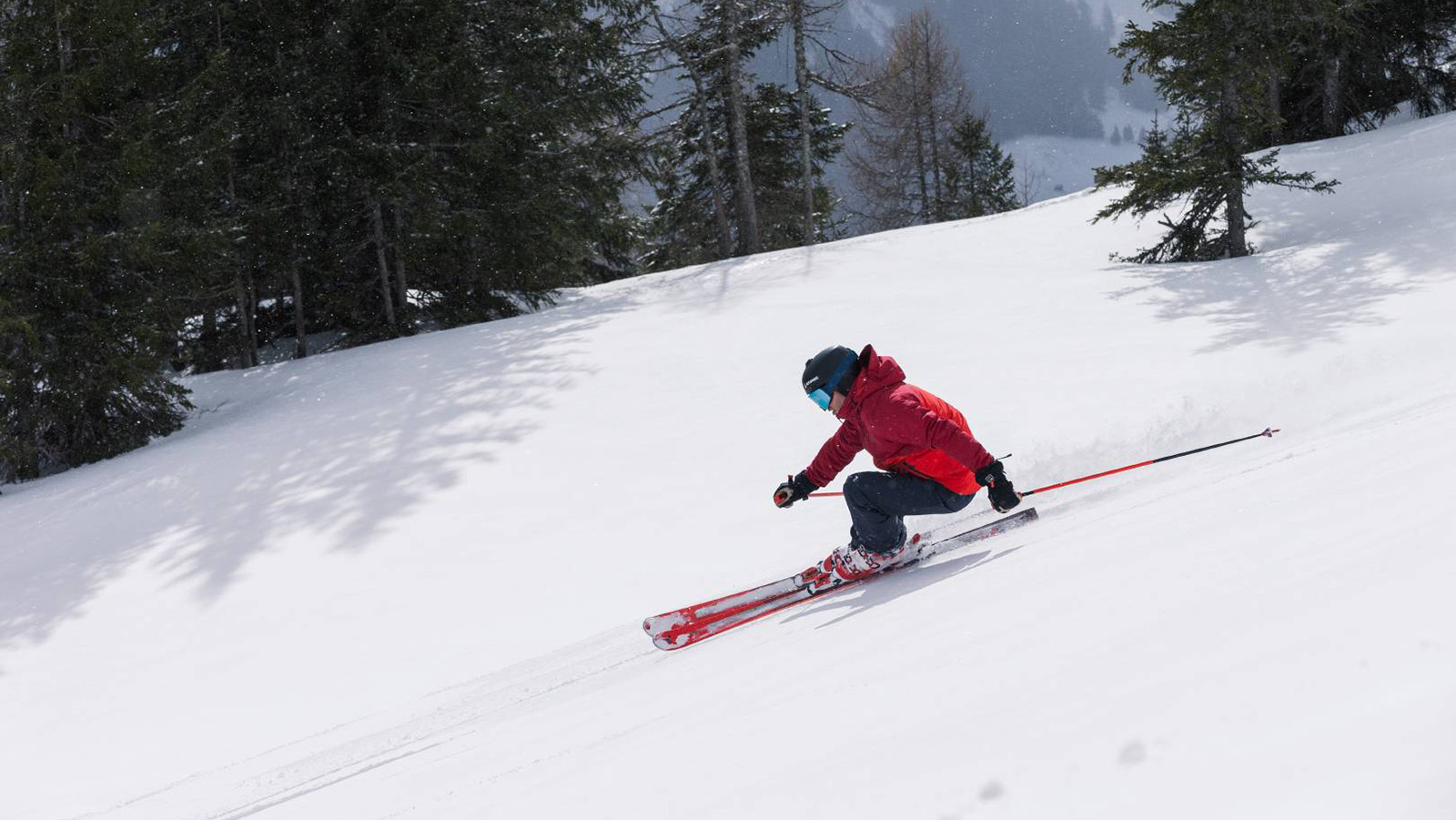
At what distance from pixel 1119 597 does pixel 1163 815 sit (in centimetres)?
135

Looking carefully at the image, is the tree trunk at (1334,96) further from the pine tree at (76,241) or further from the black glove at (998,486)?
the pine tree at (76,241)

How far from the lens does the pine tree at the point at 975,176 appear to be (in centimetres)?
3819

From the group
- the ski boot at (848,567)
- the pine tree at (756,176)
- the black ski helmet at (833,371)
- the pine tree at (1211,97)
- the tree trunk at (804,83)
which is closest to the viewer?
the black ski helmet at (833,371)

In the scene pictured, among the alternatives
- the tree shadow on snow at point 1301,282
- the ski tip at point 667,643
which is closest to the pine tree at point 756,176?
the tree shadow on snow at point 1301,282

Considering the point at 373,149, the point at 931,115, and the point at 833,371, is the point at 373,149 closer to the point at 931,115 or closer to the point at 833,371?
the point at 833,371

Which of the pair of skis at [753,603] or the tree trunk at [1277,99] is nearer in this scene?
the pair of skis at [753,603]

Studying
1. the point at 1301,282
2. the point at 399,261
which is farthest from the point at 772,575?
the point at 399,261

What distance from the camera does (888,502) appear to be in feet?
17.0

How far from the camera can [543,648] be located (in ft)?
17.9

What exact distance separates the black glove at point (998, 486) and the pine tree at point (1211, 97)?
966 cm

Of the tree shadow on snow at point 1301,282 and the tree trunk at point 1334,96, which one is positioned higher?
the tree trunk at point 1334,96

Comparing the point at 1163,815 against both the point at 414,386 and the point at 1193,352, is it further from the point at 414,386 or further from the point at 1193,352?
the point at 414,386

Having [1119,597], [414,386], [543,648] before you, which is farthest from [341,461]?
[1119,597]

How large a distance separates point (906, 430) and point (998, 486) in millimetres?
593
